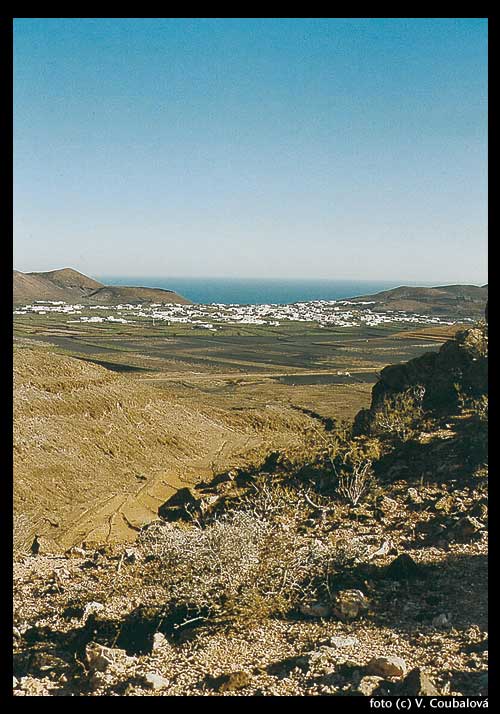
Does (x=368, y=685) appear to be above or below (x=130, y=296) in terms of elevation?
below

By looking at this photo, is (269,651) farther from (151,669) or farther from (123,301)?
(123,301)

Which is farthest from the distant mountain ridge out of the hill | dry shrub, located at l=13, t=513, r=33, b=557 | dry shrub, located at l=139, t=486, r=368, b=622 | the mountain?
dry shrub, located at l=139, t=486, r=368, b=622

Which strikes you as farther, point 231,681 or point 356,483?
point 356,483

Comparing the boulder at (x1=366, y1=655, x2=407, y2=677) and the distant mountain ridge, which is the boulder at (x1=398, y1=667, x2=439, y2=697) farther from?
the distant mountain ridge

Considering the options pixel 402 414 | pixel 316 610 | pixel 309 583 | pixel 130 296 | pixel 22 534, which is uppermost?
pixel 130 296

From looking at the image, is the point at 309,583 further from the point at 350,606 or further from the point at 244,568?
the point at 244,568

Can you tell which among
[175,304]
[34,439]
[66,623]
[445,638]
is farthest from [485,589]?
[175,304]

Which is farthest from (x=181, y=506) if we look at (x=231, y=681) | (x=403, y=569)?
(x=231, y=681)
